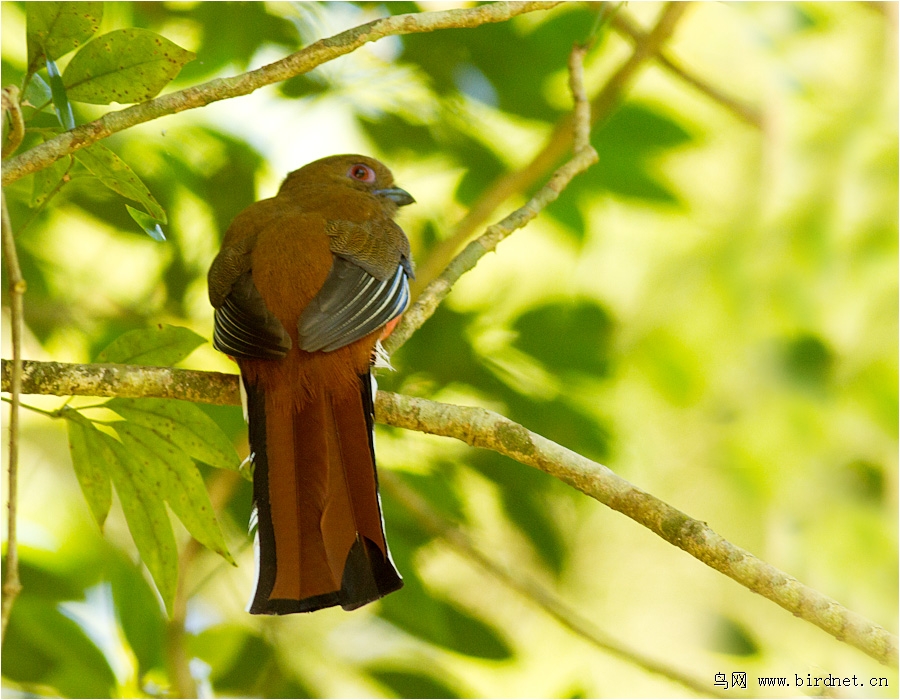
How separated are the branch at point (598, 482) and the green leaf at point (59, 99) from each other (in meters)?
0.55

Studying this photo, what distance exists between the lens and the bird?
230 cm

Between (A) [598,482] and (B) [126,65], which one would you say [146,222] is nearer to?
(B) [126,65]

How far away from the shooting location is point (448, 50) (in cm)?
359

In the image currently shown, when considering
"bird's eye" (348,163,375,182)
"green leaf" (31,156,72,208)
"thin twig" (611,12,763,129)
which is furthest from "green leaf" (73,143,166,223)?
"thin twig" (611,12,763,129)

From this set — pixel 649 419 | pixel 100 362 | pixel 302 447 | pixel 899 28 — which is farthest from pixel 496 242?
pixel 899 28

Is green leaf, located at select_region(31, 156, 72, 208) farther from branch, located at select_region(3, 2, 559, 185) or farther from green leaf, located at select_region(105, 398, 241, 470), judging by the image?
green leaf, located at select_region(105, 398, 241, 470)

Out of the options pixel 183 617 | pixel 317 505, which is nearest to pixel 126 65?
pixel 317 505

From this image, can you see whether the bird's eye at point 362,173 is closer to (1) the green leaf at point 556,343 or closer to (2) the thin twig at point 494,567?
(1) the green leaf at point 556,343

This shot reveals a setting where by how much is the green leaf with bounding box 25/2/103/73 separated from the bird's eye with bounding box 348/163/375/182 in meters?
1.71

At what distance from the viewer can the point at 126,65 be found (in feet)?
6.86

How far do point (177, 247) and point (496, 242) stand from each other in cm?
129

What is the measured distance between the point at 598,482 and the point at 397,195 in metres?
1.86

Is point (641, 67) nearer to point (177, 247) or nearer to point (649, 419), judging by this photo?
point (649, 419)

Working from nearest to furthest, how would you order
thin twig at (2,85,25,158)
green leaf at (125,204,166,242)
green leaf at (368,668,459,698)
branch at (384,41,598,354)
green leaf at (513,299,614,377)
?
1. thin twig at (2,85,25,158)
2. green leaf at (125,204,166,242)
3. branch at (384,41,598,354)
4. green leaf at (368,668,459,698)
5. green leaf at (513,299,614,377)
